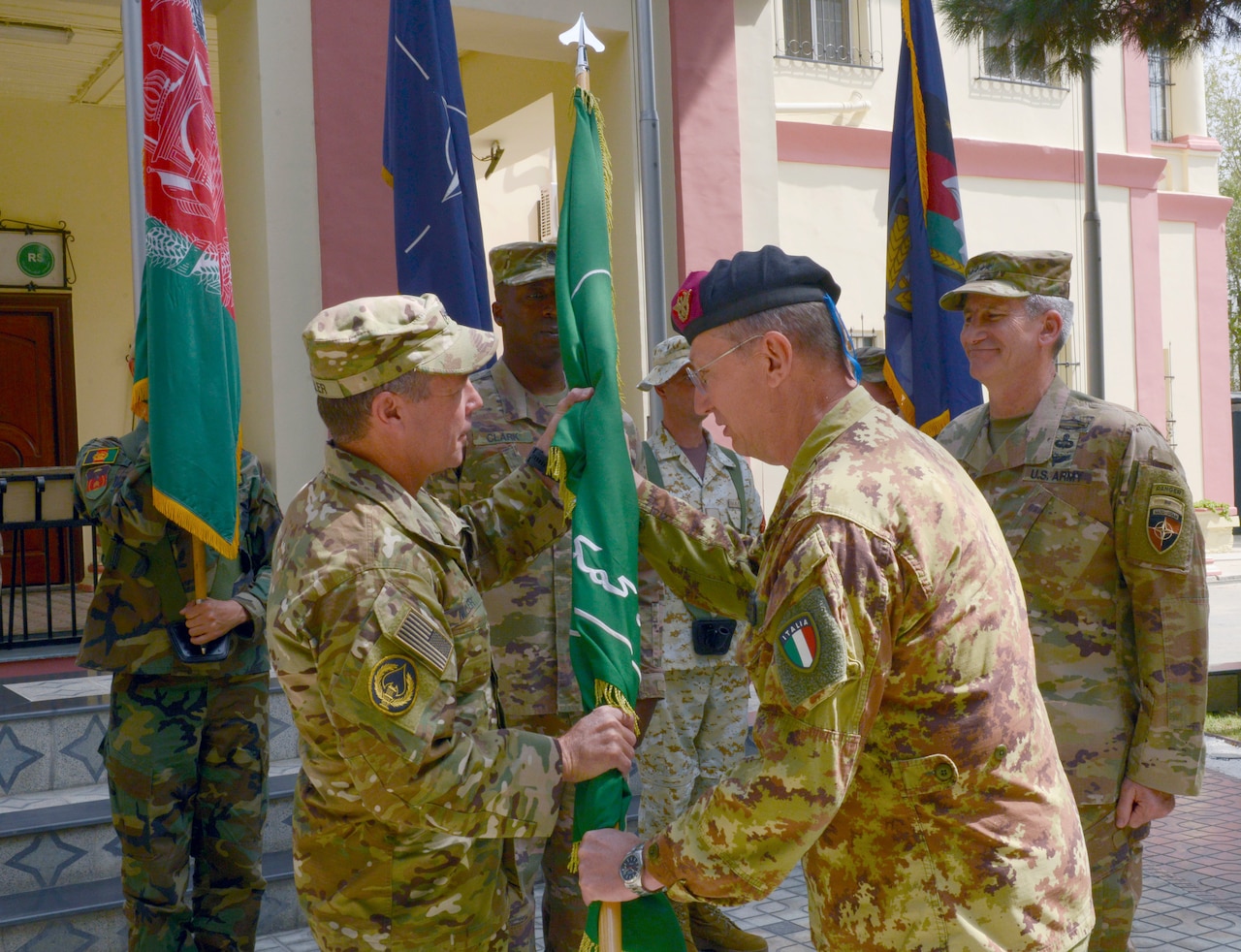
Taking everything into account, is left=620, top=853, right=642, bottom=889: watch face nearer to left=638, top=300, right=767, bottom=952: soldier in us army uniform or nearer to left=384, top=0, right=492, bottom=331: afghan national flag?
left=638, top=300, right=767, bottom=952: soldier in us army uniform

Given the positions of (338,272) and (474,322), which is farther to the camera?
(338,272)

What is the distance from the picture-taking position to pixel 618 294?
7402 mm

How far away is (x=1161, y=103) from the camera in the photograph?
15789mm

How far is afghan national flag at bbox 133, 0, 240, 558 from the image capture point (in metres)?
3.55

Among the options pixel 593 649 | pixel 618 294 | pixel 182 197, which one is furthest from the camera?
pixel 618 294

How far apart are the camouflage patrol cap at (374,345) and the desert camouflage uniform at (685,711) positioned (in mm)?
2228

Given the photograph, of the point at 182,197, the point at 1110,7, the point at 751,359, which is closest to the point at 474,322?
the point at 182,197

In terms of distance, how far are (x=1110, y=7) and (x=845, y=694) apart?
16.2 ft

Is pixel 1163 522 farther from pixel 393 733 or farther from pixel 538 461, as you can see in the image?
pixel 393 733

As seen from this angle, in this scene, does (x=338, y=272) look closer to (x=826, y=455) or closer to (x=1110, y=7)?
(x=1110, y=7)

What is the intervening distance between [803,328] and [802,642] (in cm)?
54

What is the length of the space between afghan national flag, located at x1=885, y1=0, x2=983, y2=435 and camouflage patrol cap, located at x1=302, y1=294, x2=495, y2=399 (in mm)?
→ 2901

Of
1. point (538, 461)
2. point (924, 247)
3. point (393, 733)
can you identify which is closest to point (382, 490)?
point (393, 733)

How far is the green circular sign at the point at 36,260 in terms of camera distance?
9.55 meters
